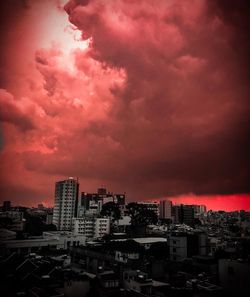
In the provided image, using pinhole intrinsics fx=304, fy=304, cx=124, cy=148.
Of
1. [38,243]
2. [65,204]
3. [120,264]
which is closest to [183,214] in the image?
[65,204]

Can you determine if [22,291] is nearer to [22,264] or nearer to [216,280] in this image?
[22,264]

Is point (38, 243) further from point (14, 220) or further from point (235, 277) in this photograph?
point (235, 277)

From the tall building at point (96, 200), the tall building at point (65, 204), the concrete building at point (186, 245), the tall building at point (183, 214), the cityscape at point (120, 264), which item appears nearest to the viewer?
the cityscape at point (120, 264)

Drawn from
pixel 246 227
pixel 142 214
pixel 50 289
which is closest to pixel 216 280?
pixel 50 289

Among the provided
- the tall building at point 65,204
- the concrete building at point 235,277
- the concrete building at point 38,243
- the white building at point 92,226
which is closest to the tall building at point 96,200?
the tall building at point 65,204

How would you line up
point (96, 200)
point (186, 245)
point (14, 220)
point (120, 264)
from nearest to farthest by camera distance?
point (120, 264)
point (186, 245)
point (14, 220)
point (96, 200)

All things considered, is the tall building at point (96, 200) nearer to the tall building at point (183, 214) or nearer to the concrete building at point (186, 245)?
the tall building at point (183, 214)
